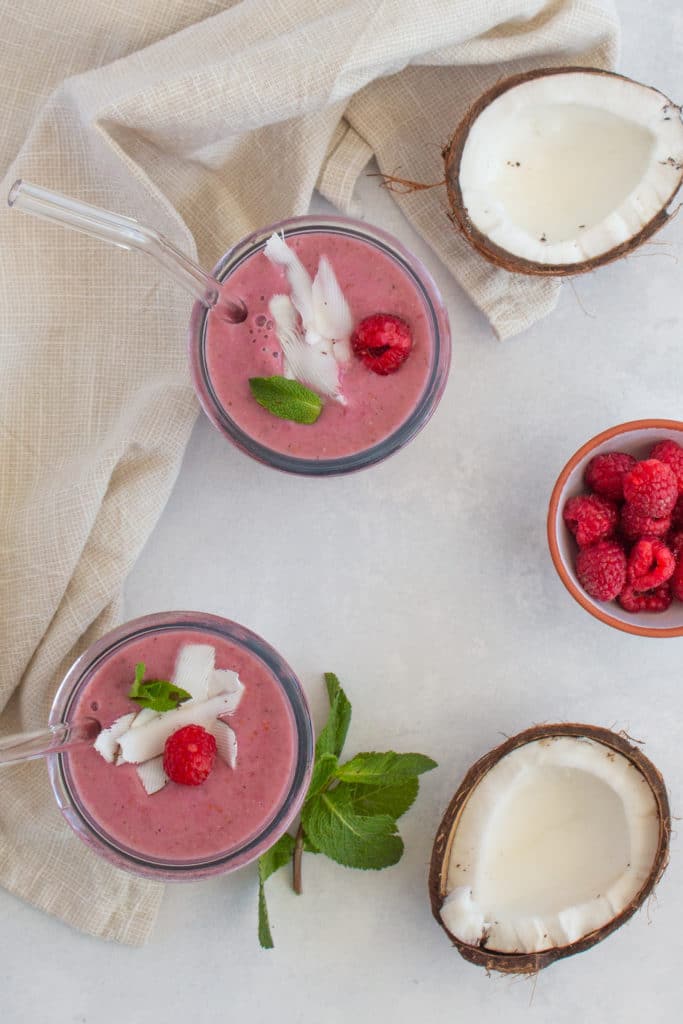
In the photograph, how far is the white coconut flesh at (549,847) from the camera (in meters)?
1.54

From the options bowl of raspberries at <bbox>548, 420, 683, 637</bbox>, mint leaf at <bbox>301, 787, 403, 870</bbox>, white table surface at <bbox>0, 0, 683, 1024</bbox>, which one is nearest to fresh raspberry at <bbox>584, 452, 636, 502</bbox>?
bowl of raspberries at <bbox>548, 420, 683, 637</bbox>

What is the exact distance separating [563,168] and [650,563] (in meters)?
0.63

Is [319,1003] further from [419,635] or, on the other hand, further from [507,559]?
[507,559]

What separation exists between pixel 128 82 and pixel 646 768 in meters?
1.27

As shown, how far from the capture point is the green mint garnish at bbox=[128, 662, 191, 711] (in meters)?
1.40

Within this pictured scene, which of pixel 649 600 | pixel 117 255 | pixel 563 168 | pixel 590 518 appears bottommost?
pixel 649 600

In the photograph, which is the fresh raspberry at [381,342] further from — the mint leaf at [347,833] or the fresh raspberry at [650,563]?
the mint leaf at [347,833]

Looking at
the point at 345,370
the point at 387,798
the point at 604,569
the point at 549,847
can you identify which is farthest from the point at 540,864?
the point at 345,370

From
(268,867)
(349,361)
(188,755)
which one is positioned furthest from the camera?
(268,867)

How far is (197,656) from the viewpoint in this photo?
4.75 ft

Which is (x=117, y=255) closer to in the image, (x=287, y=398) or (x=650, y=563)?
(x=287, y=398)

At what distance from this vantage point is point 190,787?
1.42 m

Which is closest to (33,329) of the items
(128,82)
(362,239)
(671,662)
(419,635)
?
(128,82)

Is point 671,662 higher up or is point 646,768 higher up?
point 671,662
